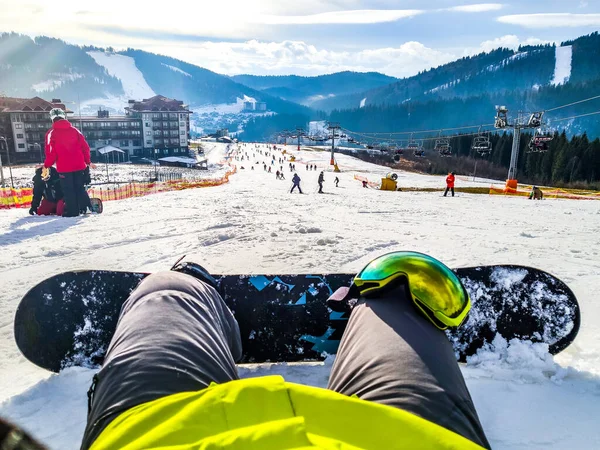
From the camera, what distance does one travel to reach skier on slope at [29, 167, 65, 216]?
952 centimetres

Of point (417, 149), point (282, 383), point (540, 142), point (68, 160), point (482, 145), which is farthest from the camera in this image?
point (417, 149)

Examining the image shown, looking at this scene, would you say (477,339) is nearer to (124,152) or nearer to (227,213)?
(227,213)

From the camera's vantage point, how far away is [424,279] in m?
2.09

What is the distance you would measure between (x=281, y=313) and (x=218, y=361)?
1.52 metres

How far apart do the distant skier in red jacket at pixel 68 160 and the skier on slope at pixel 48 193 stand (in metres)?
0.29

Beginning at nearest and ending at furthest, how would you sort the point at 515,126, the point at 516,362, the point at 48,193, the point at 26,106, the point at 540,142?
the point at 516,362 → the point at 48,193 → the point at 540,142 → the point at 515,126 → the point at 26,106

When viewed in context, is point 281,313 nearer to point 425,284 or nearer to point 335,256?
point 425,284

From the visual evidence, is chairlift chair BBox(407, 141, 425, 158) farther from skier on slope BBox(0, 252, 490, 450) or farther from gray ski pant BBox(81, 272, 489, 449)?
gray ski pant BBox(81, 272, 489, 449)

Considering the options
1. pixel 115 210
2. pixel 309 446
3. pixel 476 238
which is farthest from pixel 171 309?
pixel 115 210

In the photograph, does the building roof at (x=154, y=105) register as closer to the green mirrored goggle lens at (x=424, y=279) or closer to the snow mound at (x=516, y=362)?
the snow mound at (x=516, y=362)

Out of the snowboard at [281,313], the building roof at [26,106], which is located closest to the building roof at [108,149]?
the building roof at [26,106]

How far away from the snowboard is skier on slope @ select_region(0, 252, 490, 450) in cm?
87

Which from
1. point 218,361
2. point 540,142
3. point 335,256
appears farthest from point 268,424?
point 540,142

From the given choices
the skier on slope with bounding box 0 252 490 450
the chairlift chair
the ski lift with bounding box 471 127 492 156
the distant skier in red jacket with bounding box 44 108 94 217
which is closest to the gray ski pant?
the skier on slope with bounding box 0 252 490 450
